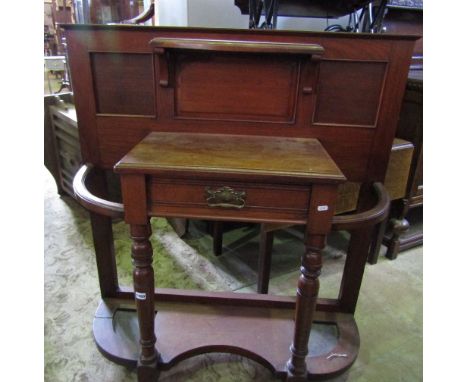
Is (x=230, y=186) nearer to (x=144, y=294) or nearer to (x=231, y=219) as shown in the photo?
(x=231, y=219)

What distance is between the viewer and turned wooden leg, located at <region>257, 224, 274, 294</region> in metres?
1.44

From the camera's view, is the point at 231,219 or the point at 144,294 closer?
the point at 231,219

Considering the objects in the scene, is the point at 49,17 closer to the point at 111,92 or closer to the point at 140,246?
the point at 111,92

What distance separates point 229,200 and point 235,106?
14.8 inches

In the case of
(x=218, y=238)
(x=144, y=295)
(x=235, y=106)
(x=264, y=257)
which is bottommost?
(x=218, y=238)

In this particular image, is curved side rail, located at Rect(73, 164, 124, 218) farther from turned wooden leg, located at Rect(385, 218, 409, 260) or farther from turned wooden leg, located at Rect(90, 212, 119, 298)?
turned wooden leg, located at Rect(385, 218, 409, 260)

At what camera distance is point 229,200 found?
837 mm

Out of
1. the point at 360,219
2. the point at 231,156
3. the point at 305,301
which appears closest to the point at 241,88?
the point at 231,156

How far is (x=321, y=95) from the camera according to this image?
3.46 ft

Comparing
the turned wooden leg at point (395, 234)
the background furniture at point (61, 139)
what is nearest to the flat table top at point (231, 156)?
the turned wooden leg at point (395, 234)

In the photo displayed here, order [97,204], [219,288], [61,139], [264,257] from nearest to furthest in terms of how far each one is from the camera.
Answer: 1. [97,204]
2. [264,257]
3. [219,288]
4. [61,139]

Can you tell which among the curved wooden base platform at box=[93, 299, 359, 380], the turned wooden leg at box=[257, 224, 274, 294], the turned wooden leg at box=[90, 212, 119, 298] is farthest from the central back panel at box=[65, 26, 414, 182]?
the curved wooden base platform at box=[93, 299, 359, 380]

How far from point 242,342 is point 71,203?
6.07ft

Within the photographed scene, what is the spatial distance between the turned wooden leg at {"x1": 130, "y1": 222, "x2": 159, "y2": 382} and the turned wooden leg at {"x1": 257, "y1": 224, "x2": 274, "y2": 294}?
1.90ft
